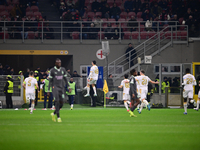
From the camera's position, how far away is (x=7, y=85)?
2142cm

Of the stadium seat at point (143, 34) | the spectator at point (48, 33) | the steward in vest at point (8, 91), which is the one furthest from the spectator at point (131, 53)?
the steward in vest at point (8, 91)

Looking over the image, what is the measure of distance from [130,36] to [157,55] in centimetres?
312

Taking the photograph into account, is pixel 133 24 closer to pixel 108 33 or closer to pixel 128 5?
pixel 108 33

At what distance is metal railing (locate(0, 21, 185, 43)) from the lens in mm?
28016

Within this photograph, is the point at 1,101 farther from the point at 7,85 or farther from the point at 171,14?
the point at 171,14

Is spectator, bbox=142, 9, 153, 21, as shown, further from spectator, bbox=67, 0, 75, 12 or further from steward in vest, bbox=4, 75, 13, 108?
steward in vest, bbox=4, 75, 13, 108

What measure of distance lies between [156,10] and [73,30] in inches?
297

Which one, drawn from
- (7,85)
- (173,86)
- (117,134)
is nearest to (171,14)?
(173,86)

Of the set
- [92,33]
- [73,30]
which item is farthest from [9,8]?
[92,33]

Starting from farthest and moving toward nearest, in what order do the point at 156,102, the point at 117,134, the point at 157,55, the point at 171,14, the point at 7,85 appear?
the point at 171,14
the point at 157,55
the point at 156,102
the point at 7,85
the point at 117,134

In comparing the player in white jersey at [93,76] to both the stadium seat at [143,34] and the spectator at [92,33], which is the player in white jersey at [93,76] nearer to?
the spectator at [92,33]

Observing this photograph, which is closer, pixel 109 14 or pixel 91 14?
pixel 109 14

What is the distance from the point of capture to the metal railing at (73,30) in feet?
91.9

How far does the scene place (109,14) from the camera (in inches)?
1195
